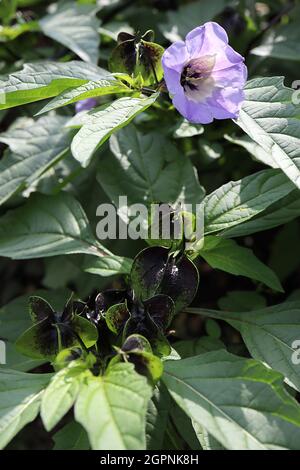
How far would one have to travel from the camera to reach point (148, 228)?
1.43 meters

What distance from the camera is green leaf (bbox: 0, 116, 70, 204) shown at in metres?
1.70

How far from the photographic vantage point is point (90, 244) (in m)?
1.62

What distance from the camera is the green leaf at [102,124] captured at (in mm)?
1192

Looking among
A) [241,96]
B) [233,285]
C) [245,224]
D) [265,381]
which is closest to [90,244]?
[245,224]

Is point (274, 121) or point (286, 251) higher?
point (274, 121)

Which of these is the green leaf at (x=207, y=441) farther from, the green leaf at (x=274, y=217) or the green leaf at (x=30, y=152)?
the green leaf at (x=30, y=152)

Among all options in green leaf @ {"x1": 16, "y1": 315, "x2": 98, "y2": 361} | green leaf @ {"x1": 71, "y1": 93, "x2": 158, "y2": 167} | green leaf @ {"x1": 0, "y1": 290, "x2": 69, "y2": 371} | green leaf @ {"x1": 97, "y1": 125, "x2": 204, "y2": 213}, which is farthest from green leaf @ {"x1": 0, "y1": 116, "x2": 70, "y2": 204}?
green leaf @ {"x1": 16, "y1": 315, "x2": 98, "y2": 361}

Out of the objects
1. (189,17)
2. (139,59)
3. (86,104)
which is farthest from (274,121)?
(189,17)

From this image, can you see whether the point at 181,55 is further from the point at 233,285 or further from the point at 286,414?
the point at 233,285

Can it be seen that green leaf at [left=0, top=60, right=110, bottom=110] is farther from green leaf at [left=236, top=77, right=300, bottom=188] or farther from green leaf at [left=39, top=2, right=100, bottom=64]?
green leaf at [left=39, top=2, right=100, bottom=64]

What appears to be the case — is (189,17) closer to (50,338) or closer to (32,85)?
(32,85)

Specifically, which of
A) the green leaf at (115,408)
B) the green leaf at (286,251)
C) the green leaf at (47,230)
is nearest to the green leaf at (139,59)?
the green leaf at (47,230)

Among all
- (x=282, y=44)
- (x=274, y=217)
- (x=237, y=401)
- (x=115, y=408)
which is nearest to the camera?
(x=115, y=408)

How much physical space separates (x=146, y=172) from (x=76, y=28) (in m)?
0.57
